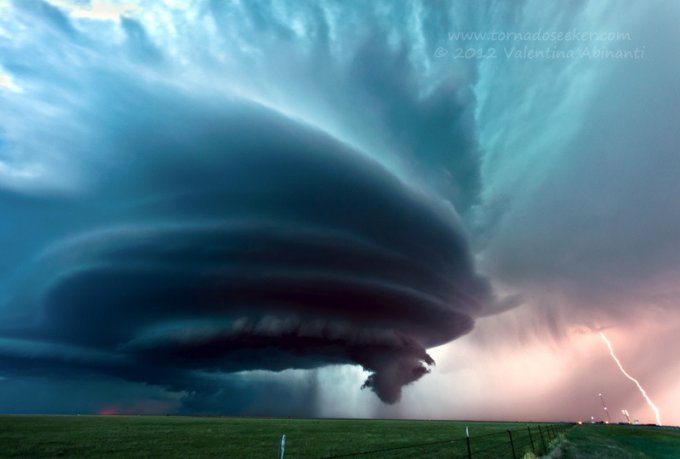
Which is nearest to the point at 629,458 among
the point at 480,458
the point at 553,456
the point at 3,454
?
the point at 553,456

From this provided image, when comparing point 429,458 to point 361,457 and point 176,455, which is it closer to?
point 361,457

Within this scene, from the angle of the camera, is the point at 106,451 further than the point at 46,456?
Yes

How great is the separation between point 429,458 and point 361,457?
896cm

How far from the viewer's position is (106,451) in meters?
40.5

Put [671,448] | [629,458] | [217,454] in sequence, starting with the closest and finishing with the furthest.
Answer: [629,458], [217,454], [671,448]

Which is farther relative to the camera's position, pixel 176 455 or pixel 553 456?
pixel 176 455

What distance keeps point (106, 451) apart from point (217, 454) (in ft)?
42.3

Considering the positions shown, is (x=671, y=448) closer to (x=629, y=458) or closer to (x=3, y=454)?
(x=629, y=458)

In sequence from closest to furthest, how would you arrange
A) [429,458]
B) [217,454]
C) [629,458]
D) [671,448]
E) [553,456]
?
1. [553,456]
2. [429,458]
3. [629,458]
4. [217,454]
5. [671,448]

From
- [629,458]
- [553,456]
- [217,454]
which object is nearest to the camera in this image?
[553,456]

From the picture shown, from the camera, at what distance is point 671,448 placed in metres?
52.4

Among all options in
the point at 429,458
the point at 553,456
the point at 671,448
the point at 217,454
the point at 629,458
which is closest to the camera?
the point at 553,456

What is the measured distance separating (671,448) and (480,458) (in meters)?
41.7

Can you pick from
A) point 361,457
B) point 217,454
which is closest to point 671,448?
point 361,457
